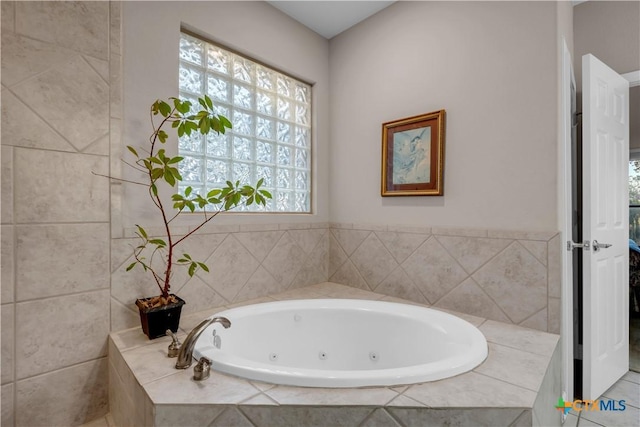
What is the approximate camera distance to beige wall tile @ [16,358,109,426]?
1.28 m

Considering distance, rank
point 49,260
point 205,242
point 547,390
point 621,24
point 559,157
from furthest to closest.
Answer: point 621,24, point 205,242, point 559,157, point 49,260, point 547,390

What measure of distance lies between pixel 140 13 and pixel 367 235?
6.22 ft

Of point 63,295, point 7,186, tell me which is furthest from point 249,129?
point 63,295

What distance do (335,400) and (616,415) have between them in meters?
1.80

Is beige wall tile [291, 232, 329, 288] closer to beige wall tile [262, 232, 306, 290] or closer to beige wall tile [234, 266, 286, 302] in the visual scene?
beige wall tile [262, 232, 306, 290]

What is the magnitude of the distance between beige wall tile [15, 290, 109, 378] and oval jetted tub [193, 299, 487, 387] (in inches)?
20.7

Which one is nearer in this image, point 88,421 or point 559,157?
point 88,421

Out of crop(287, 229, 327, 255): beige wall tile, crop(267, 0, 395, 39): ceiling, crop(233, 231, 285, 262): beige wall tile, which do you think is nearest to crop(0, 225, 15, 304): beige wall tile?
crop(233, 231, 285, 262): beige wall tile

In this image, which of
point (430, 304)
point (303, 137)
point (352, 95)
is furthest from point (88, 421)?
point (352, 95)

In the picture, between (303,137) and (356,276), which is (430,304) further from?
(303,137)

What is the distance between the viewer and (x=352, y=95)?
247cm

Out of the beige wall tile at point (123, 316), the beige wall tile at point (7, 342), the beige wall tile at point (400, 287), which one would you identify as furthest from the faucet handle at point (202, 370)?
the beige wall tile at point (400, 287)

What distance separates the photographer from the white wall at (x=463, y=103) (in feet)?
5.33

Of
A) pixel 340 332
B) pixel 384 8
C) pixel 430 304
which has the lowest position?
pixel 340 332
